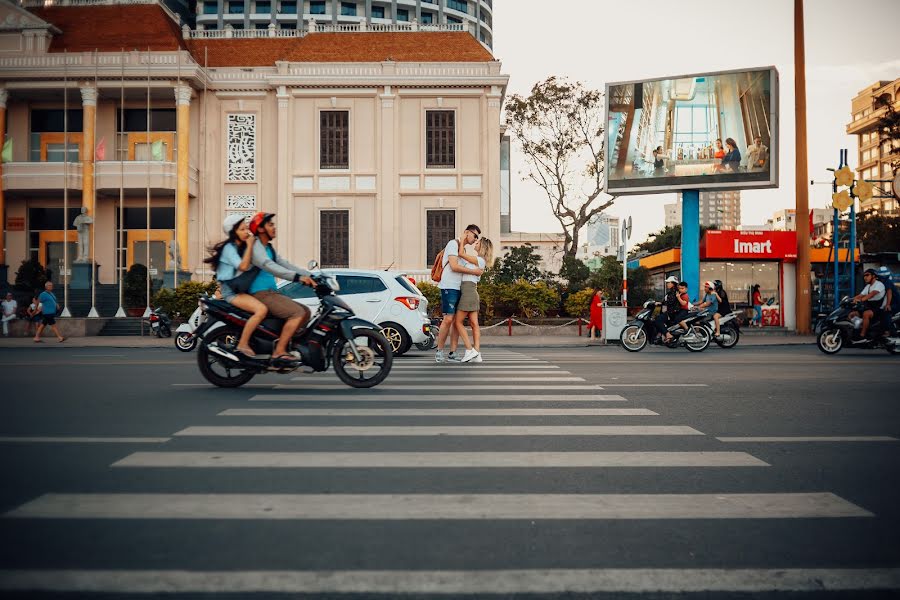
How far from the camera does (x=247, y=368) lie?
344 inches

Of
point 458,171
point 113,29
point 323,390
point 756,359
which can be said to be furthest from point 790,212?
point 323,390

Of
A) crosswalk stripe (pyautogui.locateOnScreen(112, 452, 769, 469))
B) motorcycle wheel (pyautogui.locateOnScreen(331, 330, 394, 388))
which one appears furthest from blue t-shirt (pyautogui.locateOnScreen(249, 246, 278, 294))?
crosswalk stripe (pyautogui.locateOnScreen(112, 452, 769, 469))

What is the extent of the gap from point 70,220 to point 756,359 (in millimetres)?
30502

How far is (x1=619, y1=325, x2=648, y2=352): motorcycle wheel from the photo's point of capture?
57.9 ft

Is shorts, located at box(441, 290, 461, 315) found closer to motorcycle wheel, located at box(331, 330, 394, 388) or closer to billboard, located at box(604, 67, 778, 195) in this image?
motorcycle wheel, located at box(331, 330, 394, 388)

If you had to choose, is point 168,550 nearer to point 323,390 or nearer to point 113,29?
point 323,390

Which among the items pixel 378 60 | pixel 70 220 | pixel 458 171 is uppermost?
pixel 378 60

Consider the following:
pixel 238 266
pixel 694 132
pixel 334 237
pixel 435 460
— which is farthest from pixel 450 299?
pixel 334 237

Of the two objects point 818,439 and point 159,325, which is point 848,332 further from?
point 159,325

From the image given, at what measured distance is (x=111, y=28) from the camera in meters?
35.2

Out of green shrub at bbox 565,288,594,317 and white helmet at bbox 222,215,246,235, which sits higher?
white helmet at bbox 222,215,246,235

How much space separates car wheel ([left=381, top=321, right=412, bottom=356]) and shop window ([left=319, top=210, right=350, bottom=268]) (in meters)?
20.2

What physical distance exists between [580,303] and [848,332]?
10.8 metres

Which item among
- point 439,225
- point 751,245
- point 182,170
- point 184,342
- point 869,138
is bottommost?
point 184,342
